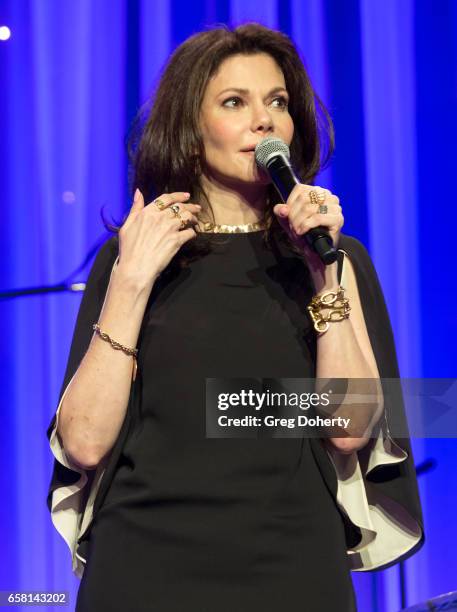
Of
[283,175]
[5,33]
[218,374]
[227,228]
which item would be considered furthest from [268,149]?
[5,33]

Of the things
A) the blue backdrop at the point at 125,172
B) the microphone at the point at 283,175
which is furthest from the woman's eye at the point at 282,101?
the blue backdrop at the point at 125,172

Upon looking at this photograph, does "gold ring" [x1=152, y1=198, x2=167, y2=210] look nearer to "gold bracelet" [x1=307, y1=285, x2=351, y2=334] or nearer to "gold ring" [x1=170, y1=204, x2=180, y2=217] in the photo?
"gold ring" [x1=170, y1=204, x2=180, y2=217]

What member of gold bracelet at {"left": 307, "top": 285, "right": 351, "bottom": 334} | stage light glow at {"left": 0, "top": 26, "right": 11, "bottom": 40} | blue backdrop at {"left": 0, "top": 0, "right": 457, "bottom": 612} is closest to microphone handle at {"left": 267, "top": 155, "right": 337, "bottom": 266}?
gold bracelet at {"left": 307, "top": 285, "right": 351, "bottom": 334}

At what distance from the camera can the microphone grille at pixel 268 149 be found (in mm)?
1164

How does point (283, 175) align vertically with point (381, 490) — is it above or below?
above

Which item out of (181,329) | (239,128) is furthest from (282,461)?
(239,128)

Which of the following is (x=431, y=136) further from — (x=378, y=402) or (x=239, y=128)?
(x=378, y=402)

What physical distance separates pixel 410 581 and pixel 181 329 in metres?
1.06

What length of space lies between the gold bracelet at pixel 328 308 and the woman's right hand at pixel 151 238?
208 mm

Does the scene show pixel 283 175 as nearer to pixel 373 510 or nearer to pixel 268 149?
pixel 268 149

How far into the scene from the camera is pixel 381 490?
123 centimetres

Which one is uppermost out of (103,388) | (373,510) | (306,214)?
(306,214)

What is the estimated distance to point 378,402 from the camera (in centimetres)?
115

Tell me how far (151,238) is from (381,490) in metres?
0.48
